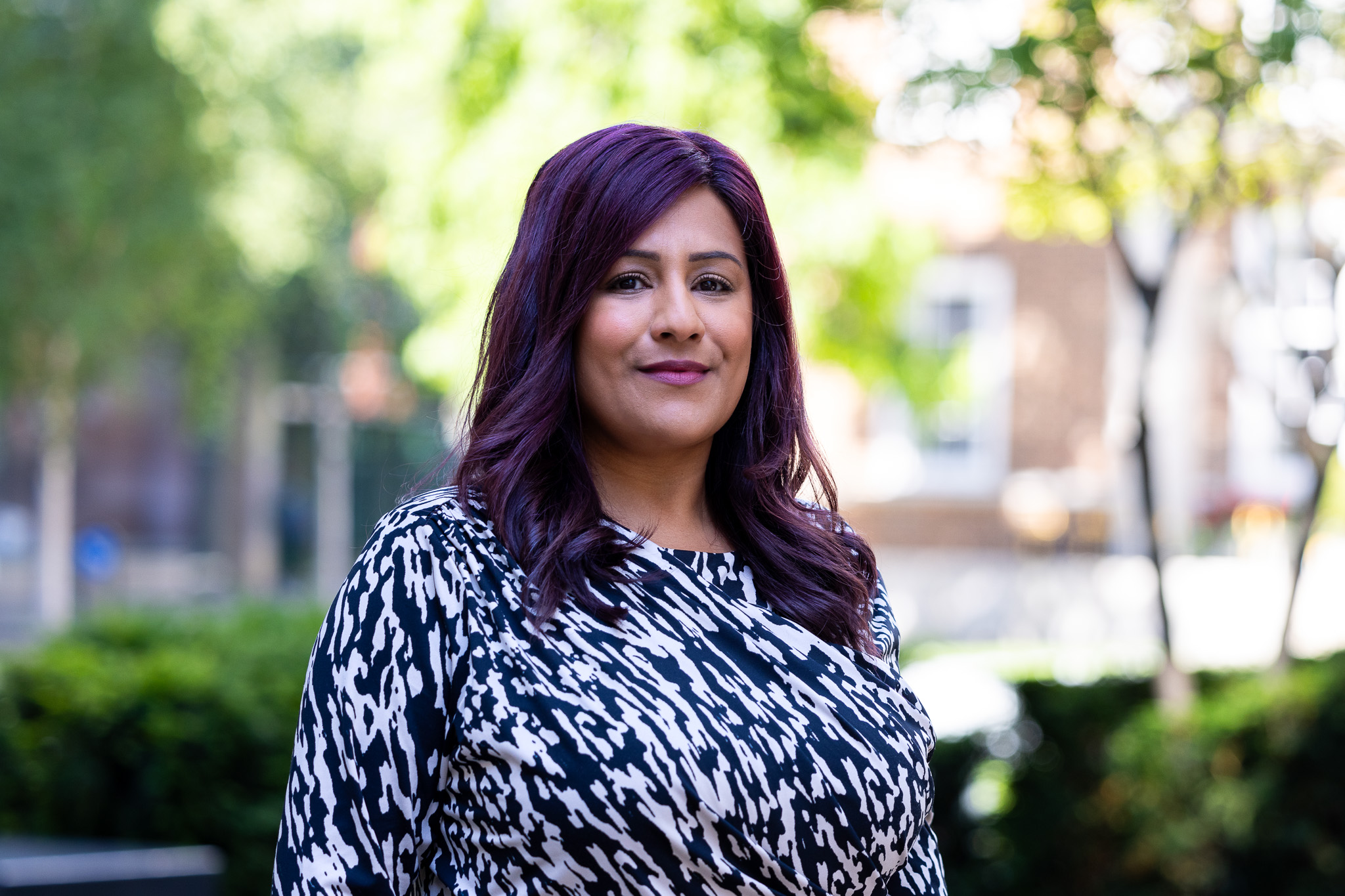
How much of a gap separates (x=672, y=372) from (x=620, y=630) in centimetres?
36

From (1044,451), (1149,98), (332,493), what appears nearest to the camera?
(1149,98)

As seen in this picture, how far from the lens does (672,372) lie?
189 centimetres

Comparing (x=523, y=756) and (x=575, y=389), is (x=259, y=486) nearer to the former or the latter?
(x=575, y=389)

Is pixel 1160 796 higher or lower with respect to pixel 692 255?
lower

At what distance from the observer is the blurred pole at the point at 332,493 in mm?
22344

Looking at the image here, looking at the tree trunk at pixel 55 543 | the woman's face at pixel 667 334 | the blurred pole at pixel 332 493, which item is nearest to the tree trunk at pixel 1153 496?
the woman's face at pixel 667 334

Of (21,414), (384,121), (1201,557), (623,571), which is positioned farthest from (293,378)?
(623,571)

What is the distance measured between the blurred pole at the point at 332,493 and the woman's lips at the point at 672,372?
68.5ft

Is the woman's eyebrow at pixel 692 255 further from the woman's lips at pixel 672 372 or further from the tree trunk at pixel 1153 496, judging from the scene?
the tree trunk at pixel 1153 496

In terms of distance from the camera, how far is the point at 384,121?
14.6 metres

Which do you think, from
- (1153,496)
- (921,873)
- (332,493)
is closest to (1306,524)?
(1153,496)

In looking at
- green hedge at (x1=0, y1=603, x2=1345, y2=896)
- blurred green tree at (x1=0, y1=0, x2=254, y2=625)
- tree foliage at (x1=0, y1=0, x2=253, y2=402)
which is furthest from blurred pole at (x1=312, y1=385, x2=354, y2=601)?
green hedge at (x1=0, y1=603, x2=1345, y2=896)

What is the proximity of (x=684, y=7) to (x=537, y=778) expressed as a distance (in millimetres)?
5699

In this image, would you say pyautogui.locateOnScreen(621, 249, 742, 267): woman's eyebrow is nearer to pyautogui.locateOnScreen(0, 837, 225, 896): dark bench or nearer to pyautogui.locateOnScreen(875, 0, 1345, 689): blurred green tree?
pyautogui.locateOnScreen(0, 837, 225, 896): dark bench
